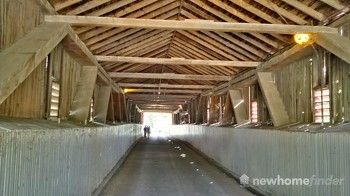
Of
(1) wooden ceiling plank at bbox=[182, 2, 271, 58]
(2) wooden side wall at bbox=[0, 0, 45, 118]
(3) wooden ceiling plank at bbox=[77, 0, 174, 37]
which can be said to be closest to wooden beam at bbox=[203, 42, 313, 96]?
(1) wooden ceiling plank at bbox=[182, 2, 271, 58]

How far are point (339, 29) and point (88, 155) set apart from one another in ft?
18.1

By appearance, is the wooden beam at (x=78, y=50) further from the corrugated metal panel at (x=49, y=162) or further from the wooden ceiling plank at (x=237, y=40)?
the wooden ceiling plank at (x=237, y=40)

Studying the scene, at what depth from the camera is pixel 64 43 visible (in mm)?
9336

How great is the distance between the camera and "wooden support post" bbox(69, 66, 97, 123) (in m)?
11.3

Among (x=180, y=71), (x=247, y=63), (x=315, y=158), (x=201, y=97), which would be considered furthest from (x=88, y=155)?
(x=201, y=97)

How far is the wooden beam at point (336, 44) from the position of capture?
740 centimetres

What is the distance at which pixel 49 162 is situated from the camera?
4.36 metres

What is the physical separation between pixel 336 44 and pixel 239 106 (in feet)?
28.5

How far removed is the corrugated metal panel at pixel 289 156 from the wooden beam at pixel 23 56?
433 centimetres

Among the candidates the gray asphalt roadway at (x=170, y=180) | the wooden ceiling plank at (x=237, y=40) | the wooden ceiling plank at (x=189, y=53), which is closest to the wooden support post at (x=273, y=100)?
the wooden ceiling plank at (x=237, y=40)

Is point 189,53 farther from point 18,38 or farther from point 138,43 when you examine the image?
point 18,38

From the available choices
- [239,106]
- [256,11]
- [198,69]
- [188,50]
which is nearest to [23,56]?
[256,11]

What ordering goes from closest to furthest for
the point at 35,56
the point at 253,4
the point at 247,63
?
the point at 35,56, the point at 253,4, the point at 247,63

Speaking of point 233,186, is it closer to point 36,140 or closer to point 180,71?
point 36,140
